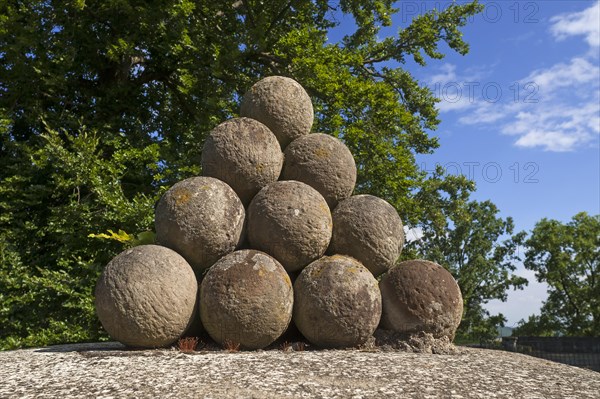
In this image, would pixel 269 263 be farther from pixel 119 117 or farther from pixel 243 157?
pixel 119 117

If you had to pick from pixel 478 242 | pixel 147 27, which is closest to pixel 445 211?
pixel 147 27

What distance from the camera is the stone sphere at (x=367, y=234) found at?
960cm

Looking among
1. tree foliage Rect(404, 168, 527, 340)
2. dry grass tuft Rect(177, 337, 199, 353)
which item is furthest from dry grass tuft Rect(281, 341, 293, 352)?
tree foliage Rect(404, 168, 527, 340)

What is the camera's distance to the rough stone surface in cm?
584

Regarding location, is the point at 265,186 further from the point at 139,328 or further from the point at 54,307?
the point at 54,307

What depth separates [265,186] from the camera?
9.70 metres

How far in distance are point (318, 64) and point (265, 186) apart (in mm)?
5856

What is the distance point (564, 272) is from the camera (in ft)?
104

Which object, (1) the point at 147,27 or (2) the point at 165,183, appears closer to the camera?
(2) the point at 165,183

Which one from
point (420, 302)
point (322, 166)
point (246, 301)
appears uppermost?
point (322, 166)

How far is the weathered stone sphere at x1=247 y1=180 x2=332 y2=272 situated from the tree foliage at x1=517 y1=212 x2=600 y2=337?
2655cm

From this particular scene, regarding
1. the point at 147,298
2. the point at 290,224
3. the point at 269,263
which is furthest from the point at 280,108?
the point at 147,298

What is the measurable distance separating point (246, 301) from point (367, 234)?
2.53m

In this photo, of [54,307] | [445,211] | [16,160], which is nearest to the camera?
[54,307]
